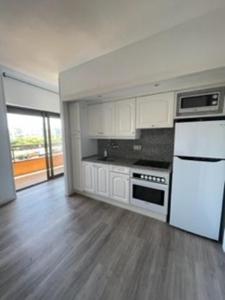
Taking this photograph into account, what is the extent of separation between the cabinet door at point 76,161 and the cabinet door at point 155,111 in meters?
1.44

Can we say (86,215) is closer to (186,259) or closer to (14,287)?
(14,287)

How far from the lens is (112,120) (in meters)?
2.91

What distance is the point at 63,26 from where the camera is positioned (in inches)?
67.1

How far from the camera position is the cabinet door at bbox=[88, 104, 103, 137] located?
3.07 metres

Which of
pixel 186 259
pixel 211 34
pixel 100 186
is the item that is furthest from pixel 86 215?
pixel 211 34

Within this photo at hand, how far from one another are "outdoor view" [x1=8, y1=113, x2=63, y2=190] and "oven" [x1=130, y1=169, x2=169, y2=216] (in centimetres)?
310

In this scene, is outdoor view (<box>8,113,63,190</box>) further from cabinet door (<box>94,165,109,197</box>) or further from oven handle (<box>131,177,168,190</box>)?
oven handle (<box>131,177,168,190</box>)

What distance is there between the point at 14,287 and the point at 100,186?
1846mm

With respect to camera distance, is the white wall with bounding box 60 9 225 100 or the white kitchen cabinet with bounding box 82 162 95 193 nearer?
the white wall with bounding box 60 9 225 100

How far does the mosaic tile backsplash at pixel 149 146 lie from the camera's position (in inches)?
106

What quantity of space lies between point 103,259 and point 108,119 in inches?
93.6

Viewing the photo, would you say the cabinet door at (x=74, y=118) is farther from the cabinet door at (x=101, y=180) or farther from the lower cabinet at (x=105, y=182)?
the cabinet door at (x=101, y=180)

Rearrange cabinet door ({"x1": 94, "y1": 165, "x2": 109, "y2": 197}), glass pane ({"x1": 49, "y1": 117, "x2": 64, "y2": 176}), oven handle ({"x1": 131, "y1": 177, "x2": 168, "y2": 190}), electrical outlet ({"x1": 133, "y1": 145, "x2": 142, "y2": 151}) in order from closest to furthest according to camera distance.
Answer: oven handle ({"x1": 131, "y1": 177, "x2": 168, "y2": 190}) → cabinet door ({"x1": 94, "y1": 165, "x2": 109, "y2": 197}) → electrical outlet ({"x1": 133, "y1": 145, "x2": 142, "y2": 151}) → glass pane ({"x1": 49, "y1": 117, "x2": 64, "y2": 176})

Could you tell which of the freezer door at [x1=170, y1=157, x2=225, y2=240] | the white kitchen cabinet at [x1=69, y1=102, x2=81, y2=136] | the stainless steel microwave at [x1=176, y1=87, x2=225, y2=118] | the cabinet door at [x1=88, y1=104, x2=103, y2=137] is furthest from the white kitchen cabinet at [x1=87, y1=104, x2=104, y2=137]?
the freezer door at [x1=170, y1=157, x2=225, y2=240]
